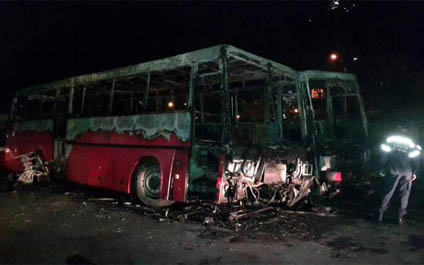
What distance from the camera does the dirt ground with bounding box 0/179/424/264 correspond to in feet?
14.0

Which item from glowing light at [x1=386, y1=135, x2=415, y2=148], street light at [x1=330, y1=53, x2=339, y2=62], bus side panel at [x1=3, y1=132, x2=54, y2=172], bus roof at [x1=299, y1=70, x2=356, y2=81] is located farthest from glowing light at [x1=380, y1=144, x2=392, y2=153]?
street light at [x1=330, y1=53, x2=339, y2=62]

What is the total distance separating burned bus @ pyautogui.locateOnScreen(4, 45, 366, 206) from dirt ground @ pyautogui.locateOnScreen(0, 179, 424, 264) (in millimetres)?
583

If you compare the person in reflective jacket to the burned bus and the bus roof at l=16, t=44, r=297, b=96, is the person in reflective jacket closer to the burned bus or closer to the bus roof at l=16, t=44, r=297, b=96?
the burned bus

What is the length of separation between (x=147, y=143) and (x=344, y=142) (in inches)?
187

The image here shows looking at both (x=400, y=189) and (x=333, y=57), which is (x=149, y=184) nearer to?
(x=400, y=189)

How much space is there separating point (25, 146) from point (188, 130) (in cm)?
770

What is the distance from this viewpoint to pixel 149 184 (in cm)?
720

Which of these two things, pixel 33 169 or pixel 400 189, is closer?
pixel 400 189

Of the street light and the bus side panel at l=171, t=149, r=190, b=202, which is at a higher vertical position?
the street light

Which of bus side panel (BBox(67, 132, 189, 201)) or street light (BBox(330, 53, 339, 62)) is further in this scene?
street light (BBox(330, 53, 339, 62))

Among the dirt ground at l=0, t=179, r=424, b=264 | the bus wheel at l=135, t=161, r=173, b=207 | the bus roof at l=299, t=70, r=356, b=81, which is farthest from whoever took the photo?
the bus roof at l=299, t=70, r=356, b=81

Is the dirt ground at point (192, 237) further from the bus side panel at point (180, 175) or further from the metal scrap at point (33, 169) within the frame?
the metal scrap at point (33, 169)

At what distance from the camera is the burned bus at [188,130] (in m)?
6.18

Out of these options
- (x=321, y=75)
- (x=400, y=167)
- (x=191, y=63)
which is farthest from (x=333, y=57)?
(x=191, y=63)
